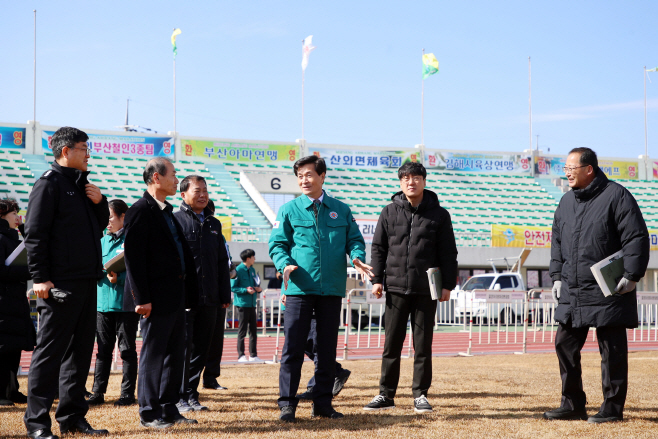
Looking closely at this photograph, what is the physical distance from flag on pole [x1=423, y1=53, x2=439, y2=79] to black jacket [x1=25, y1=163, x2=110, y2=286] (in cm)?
3352

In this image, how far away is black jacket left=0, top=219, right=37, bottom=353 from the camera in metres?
5.66

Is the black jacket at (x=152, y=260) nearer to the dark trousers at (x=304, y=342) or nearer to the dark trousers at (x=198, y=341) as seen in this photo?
the dark trousers at (x=304, y=342)

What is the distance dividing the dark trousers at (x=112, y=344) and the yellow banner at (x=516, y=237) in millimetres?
22464

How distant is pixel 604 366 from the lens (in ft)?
16.4

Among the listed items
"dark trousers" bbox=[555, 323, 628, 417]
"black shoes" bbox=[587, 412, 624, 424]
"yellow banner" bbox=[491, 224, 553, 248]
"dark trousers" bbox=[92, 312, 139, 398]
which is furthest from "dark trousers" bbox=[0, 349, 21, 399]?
"yellow banner" bbox=[491, 224, 553, 248]

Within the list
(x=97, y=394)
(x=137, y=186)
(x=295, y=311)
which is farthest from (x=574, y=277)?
(x=137, y=186)

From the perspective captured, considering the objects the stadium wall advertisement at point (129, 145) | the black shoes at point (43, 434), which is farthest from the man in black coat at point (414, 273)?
the stadium wall advertisement at point (129, 145)

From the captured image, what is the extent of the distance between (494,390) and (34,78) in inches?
1146

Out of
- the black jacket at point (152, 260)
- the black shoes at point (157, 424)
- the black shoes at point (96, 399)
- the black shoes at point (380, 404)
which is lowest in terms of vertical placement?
the black shoes at point (96, 399)

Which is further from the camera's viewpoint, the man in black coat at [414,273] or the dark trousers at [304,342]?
the man in black coat at [414,273]

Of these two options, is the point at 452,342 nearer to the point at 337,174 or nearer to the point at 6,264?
the point at 6,264

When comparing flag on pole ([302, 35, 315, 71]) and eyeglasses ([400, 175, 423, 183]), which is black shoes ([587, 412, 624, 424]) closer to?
eyeglasses ([400, 175, 423, 183])

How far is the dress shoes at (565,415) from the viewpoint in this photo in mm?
5035

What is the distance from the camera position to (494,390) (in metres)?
6.76
